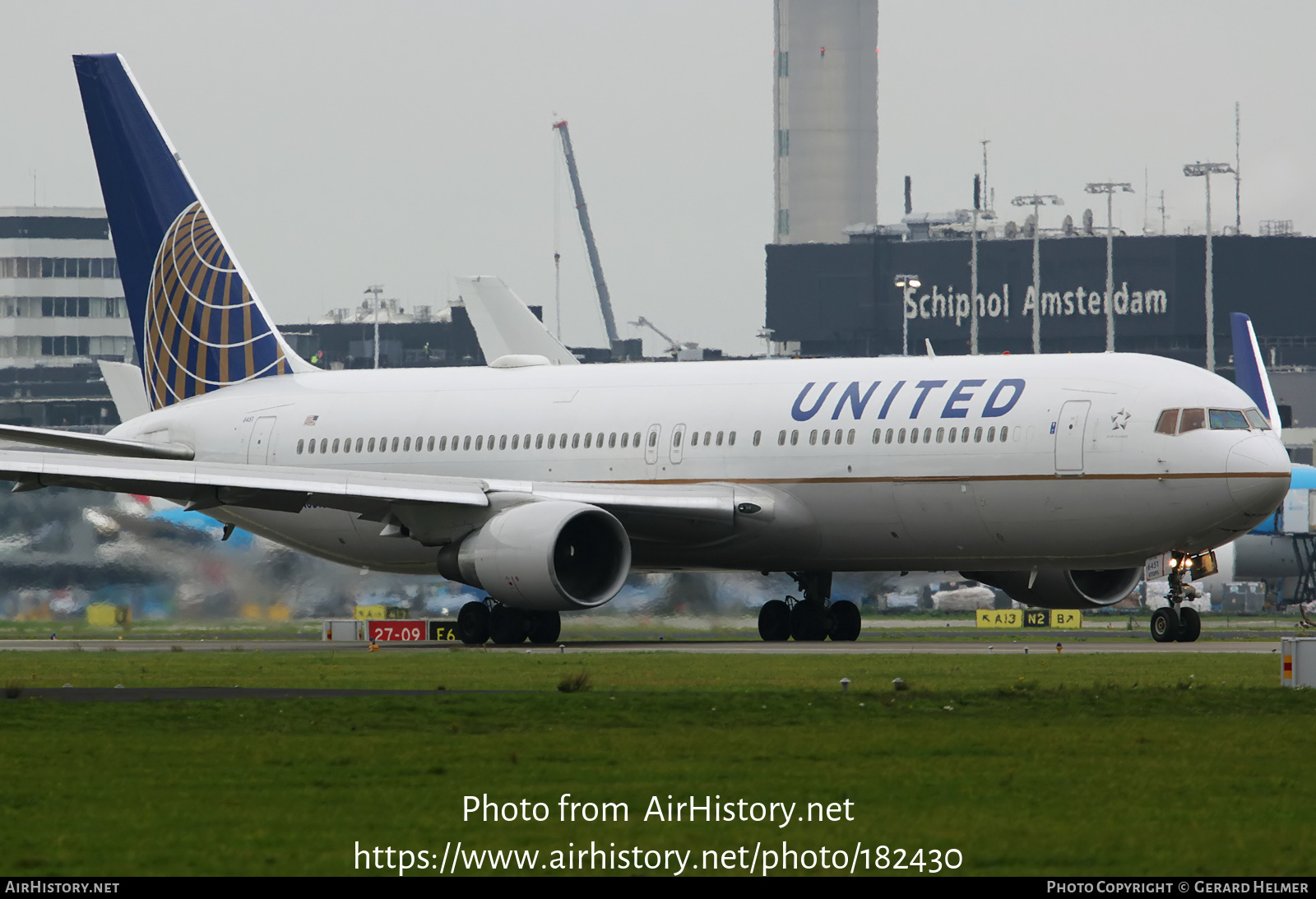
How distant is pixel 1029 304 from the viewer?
155500 millimetres

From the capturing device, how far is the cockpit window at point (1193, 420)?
3062 cm

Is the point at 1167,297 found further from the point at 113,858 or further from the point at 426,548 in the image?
the point at 113,858

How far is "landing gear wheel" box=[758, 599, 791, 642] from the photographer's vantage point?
3634 cm

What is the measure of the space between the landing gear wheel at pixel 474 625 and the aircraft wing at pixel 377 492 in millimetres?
1967

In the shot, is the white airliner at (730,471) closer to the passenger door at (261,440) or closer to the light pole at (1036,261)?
the passenger door at (261,440)

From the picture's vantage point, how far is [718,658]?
27.0 metres

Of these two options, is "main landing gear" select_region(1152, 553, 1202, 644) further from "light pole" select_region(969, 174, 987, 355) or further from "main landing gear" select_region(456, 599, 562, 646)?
"light pole" select_region(969, 174, 987, 355)

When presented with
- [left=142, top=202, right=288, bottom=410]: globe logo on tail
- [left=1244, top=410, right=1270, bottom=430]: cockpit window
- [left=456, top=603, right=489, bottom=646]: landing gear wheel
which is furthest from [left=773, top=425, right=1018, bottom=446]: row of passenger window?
[left=142, top=202, right=288, bottom=410]: globe logo on tail

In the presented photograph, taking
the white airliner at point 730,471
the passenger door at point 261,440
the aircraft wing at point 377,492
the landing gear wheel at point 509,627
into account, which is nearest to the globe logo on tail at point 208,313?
the white airliner at point 730,471

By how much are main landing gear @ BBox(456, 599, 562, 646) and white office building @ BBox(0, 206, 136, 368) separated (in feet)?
445

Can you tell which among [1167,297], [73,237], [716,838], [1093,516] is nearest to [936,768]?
[716,838]

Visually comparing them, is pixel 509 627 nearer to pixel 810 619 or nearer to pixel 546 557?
pixel 546 557

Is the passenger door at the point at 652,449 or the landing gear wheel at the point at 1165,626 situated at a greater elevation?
the passenger door at the point at 652,449

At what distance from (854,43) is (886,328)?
31677 mm
